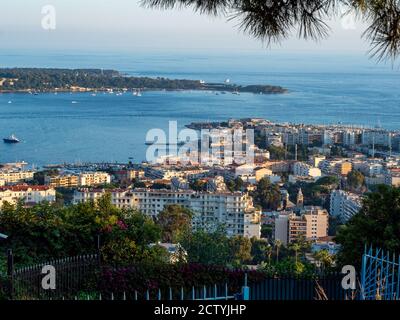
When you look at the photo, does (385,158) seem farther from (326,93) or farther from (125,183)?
(326,93)

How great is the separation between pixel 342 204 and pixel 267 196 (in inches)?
95.0

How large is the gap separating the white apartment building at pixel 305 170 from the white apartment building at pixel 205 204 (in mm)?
7091

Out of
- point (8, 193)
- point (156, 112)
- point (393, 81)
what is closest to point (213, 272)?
point (8, 193)

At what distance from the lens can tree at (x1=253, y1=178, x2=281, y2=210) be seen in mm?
A: 17469

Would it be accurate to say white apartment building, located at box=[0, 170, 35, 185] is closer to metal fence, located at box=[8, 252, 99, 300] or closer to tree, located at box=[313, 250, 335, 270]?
tree, located at box=[313, 250, 335, 270]

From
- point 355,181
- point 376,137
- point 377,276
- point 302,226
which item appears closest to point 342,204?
point 302,226

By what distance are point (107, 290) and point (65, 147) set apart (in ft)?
81.0

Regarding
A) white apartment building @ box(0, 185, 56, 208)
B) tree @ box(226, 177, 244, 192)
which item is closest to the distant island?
tree @ box(226, 177, 244, 192)

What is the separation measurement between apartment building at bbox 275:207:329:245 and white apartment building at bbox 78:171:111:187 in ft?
22.3

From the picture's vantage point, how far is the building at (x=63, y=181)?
63.3 ft

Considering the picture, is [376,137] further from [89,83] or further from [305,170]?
[89,83]

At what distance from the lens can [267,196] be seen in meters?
17.6

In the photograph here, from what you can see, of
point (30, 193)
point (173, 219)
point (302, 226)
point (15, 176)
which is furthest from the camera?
point (15, 176)

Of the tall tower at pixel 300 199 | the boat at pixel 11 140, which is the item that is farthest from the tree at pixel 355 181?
the boat at pixel 11 140
